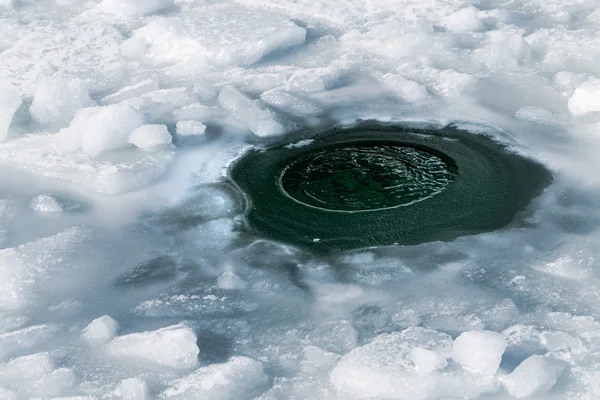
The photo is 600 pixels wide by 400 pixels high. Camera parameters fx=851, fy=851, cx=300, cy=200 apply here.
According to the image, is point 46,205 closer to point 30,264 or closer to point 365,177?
point 30,264

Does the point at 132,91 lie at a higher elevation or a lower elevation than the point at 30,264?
higher

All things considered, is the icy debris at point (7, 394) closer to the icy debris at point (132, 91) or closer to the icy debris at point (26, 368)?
the icy debris at point (26, 368)

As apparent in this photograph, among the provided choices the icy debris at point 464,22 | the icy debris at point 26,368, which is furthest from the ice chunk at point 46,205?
the icy debris at point 464,22

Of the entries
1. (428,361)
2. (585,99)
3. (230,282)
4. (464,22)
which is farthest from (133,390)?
(464,22)

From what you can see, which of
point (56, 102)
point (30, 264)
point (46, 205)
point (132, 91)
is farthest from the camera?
point (132, 91)

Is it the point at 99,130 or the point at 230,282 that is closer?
the point at 230,282

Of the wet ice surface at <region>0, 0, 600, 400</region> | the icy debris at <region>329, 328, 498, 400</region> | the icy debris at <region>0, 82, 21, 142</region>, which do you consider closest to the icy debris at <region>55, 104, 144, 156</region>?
the wet ice surface at <region>0, 0, 600, 400</region>

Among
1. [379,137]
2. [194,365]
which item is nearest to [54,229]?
[194,365]

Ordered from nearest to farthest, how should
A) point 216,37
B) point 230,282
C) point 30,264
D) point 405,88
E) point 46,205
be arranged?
point 230,282
point 30,264
point 46,205
point 405,88
point 216,37
